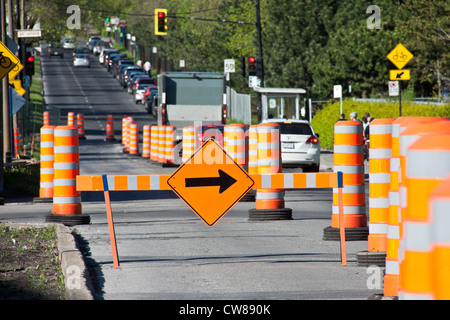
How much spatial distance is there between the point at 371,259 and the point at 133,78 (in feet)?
247

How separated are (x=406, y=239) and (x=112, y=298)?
14.4 ft

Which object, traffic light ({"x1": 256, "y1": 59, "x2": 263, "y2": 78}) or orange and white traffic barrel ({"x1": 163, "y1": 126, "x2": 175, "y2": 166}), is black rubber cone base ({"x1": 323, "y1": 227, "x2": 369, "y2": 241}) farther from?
traffic light ({"x1": 256, "y1": 59, "x2": 263, "y2": 78})

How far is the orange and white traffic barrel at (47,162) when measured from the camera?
48.5ft

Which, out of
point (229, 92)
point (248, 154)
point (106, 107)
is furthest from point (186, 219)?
point (106, 107)

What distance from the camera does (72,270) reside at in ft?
25.1

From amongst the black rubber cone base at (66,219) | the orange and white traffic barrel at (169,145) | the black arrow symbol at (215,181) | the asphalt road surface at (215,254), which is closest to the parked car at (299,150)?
the orange and white traffic barrel at (169,145)

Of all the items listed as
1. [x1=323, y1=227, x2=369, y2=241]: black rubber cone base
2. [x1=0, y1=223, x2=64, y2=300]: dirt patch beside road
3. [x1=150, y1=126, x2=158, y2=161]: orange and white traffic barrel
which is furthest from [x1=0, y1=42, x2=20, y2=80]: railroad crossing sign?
[x1=150, y1=126, x2=158, y2=161]: orange and white traffic barrel

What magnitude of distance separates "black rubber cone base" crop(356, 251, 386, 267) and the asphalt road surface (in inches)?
4.0

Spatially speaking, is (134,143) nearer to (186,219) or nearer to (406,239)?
(186,219)

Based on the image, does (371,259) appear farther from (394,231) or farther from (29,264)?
(29,264)

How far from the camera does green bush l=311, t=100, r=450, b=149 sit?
32.9 meters

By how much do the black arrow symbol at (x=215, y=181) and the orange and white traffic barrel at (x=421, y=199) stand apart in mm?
5743

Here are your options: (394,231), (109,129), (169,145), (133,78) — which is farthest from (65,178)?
(133,78)

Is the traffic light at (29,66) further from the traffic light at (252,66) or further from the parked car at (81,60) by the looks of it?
the parked car at (81,60)
